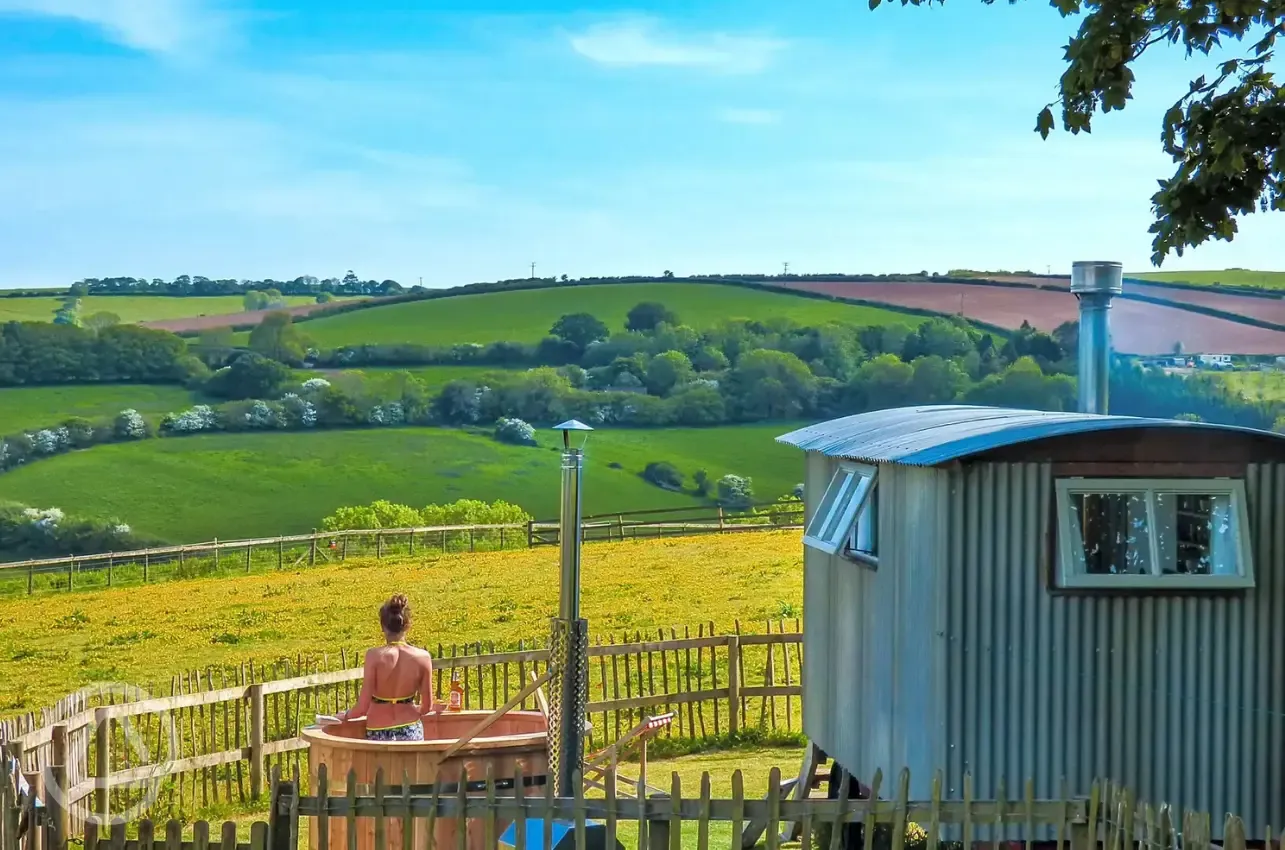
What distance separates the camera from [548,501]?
273 ft

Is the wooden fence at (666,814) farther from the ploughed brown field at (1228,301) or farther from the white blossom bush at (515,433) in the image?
the white blossom bush at (515,433)

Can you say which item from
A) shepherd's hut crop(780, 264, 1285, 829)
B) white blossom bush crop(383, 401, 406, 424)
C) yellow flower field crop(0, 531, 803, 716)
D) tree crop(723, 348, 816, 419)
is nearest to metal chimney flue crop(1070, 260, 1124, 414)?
shepherd's hut crop(780, 264, 1285, 829)

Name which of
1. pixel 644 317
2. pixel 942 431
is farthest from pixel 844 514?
pixel 644 317

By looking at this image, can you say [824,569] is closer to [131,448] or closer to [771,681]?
[771,681]

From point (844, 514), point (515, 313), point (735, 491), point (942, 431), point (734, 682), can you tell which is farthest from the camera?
point (515, 313)

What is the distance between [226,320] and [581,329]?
1081 inches

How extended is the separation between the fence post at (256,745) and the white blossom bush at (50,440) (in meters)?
74.6

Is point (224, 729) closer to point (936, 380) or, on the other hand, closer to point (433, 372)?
point (936, 380)

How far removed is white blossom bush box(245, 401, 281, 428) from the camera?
307 feet

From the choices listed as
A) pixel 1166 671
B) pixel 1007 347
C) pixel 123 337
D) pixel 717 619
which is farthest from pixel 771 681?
pixel 123 337

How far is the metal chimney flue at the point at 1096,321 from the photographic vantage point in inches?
501

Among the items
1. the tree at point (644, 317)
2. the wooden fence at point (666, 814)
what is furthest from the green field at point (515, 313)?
the wooden fence at point (666, 814)

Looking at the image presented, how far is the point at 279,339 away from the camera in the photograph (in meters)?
106

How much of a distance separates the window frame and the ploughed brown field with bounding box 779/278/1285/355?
4059 mm
